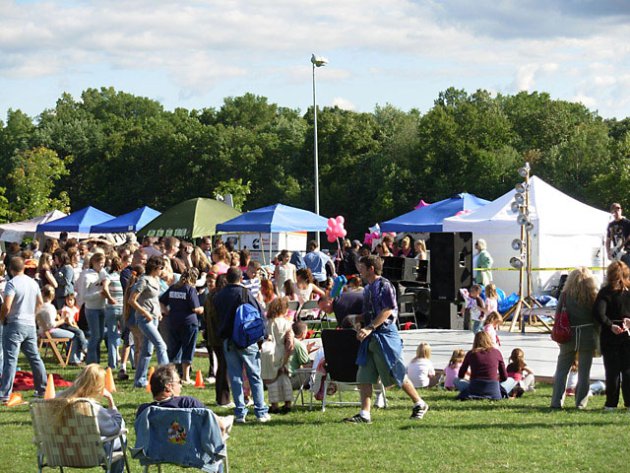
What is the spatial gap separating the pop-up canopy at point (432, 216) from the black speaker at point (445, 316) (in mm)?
7211

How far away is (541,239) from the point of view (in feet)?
80.5

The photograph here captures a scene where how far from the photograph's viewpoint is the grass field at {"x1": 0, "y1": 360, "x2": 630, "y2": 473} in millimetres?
8234

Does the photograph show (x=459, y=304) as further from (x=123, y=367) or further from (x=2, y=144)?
(x=2, y=144)

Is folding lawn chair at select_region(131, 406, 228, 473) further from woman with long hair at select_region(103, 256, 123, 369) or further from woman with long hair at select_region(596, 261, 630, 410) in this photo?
woman with long hair at select_region(103, 256, 123, 369)

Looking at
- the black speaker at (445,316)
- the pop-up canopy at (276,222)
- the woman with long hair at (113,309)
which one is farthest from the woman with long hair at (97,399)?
the pop-up canopy at (276,222)

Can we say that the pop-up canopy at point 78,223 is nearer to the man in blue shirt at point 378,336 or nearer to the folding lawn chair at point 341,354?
the folding lawn chair at point 341,354

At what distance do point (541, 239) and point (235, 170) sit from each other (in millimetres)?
54382

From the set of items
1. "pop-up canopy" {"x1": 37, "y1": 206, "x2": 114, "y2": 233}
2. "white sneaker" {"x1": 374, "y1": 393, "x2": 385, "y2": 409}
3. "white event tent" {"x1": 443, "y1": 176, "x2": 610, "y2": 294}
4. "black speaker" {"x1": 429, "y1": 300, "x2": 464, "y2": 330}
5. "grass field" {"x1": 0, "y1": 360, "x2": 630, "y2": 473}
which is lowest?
"grass field" {"x1": 0, "y1": 360, "x2": 630, "y2": 473}

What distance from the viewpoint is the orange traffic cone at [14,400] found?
11945mm

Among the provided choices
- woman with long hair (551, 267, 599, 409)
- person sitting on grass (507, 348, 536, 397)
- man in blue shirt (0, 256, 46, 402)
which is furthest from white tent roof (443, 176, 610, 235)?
man in blue shirt (0, 256, 46, 402)

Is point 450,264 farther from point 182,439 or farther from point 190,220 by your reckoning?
point 182,439

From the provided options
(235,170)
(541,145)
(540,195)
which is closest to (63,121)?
(235,170)

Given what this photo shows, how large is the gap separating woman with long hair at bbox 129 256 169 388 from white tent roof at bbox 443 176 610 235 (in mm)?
12259

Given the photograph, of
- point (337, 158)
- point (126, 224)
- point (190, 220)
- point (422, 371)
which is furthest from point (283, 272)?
point (337, 158)
